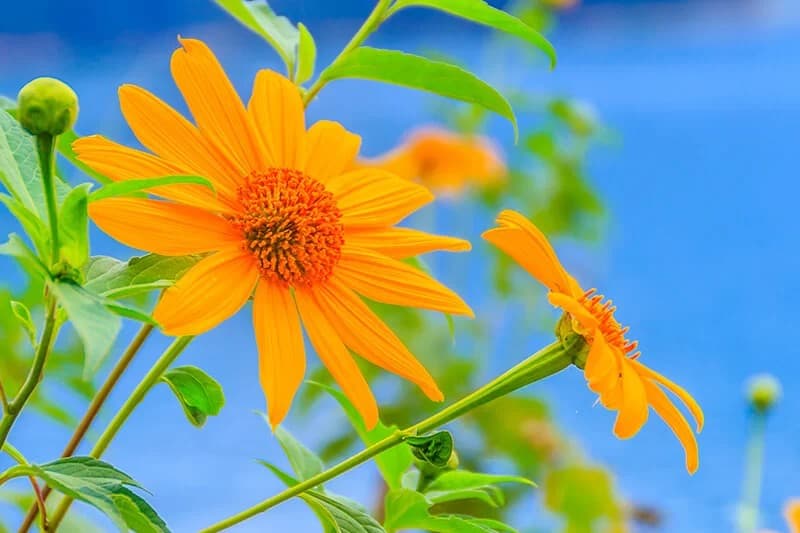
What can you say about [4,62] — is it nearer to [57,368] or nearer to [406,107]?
[406,107]

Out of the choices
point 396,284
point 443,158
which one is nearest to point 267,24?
point 396,284

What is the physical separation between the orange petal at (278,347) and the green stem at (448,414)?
3 centimetres

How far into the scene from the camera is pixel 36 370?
0.26m

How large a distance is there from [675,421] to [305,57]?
0.18 meters

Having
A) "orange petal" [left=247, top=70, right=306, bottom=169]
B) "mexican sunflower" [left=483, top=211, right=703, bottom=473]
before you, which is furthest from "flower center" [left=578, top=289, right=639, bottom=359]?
"orange petal" [left=247, top=70, right=306, bottom=169]

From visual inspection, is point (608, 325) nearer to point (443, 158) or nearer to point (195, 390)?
point (195, 390)

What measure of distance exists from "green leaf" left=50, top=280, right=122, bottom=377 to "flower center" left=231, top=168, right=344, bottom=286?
8 cm

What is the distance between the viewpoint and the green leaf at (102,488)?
25 centimetres

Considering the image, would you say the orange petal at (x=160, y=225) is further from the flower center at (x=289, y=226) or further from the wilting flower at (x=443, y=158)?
the wilting flower at (x=443, y=158)

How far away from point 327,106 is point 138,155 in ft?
11.6

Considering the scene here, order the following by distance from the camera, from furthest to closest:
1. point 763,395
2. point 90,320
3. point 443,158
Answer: point 443,158
point 763,395
point 90,320

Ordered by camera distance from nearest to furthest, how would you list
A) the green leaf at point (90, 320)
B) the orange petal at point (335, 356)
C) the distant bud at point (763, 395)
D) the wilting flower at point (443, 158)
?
the green leaf at point (90, 320)
the orange petal at point (335, 356)
the distant bud at point (763, 395)
the wilting flower at point (443, 158)

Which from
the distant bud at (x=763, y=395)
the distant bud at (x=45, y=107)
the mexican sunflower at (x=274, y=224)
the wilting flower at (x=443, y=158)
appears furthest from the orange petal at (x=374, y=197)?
the wilting flower at (x=443, y=158)

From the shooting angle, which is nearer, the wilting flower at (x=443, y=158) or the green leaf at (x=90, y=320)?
the green leaf at (x=90, y=320)
